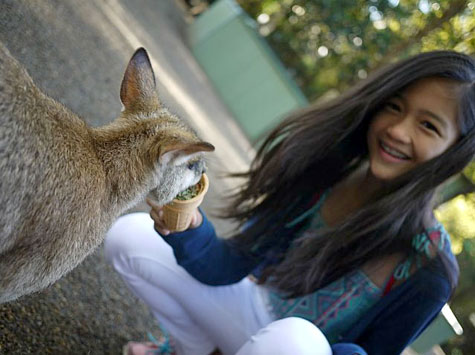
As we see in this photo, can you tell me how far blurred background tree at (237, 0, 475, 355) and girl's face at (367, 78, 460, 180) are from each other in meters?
3.74

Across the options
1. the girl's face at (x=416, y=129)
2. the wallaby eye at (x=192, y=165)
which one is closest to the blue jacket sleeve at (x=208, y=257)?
the wallaby eye at (x=192, y=165)

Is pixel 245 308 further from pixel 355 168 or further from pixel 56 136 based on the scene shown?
pixel 56 136

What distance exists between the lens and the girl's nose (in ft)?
8.13

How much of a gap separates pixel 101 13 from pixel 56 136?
16.4 feet

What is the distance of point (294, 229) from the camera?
9.80 feet

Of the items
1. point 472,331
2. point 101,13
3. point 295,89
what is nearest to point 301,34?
point 295,89

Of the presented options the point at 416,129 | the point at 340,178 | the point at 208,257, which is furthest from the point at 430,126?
the point at 208,257

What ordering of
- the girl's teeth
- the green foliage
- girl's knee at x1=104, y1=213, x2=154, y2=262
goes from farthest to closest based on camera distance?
the green foliage < girl's knee at x1=104, y1=213, x2=154, y2=262 < the girl's teeth

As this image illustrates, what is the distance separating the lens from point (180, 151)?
188 centimetres

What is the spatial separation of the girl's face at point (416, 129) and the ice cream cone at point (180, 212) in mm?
1040

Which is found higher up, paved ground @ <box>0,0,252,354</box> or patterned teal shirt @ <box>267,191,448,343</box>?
paved ground @ <box>0,0,252,354</box>

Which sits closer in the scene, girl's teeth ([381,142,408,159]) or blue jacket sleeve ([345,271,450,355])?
blue jacket sleeve ([345,271,450,355])

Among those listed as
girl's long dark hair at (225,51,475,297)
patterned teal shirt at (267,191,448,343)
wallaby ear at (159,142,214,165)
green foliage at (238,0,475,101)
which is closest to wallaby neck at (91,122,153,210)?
wallaby ear at (159,142,214,165)

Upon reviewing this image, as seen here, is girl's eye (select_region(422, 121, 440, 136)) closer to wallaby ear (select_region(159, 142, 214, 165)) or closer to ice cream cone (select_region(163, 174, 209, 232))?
ice cream cone (select_region(163, 174, 209, 232))
